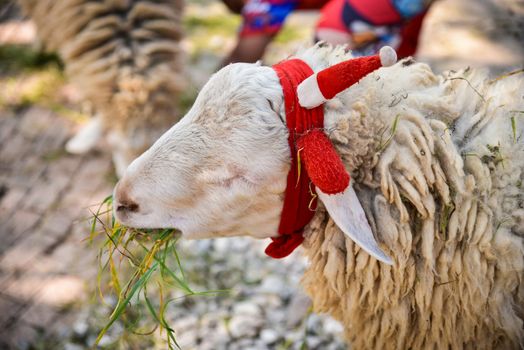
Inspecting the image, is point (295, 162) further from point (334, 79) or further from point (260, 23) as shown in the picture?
point (260, 23)

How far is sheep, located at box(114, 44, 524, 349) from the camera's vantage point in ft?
5.57

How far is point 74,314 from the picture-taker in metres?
3.01

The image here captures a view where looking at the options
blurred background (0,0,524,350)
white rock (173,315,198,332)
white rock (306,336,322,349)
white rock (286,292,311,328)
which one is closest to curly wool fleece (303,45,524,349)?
blurred background (0,0,524,350)

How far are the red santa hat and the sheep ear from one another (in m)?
0.29

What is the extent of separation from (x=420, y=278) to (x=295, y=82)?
795 millimetres

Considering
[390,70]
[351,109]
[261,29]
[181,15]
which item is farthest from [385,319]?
[181,15]

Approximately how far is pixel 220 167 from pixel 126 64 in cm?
184

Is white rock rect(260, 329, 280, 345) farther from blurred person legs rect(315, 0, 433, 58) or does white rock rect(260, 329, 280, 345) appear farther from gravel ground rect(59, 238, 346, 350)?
blurred person legs rect(315, 0, 433, 58)

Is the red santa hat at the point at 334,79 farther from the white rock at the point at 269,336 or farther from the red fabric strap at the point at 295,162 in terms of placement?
the white rock at the point at 269,336

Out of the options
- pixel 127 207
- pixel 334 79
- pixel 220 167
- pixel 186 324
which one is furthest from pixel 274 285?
pixel 334 79

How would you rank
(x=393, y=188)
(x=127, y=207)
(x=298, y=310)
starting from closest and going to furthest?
(x=393, y=188), (x=127, y=207), (x=298, y=310)

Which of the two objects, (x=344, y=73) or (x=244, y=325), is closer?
(x=344, y=73)

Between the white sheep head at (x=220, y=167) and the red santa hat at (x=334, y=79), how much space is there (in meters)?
0.11

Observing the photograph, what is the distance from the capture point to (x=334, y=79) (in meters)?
1.57
